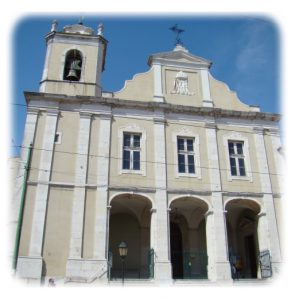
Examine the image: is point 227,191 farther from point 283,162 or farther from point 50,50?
point 50,50

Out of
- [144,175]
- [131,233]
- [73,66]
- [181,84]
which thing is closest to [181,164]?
[144,175]

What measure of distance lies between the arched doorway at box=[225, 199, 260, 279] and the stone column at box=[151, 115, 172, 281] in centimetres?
352

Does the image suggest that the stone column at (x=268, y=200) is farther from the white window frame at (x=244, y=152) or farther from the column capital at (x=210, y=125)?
the column capital at (x=210, y=125)

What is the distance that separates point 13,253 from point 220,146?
11.1 metres

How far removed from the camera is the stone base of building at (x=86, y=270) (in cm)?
1566

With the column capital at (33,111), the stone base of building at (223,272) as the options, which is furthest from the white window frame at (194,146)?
the column capital at (33,111)

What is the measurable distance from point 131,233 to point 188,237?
3007 mm

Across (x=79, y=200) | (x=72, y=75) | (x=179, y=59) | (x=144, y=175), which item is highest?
(x=179, y=59)

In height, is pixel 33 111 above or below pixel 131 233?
above

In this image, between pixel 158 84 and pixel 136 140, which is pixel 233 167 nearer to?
pixel 136 140

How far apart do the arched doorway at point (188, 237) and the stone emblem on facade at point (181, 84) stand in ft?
19.8

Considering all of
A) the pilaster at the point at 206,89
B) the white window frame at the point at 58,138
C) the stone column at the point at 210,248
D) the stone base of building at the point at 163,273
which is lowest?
the stone base of building at the point at 163,273

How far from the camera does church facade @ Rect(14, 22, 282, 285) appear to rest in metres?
16.6

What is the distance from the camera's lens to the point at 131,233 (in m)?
20.0
